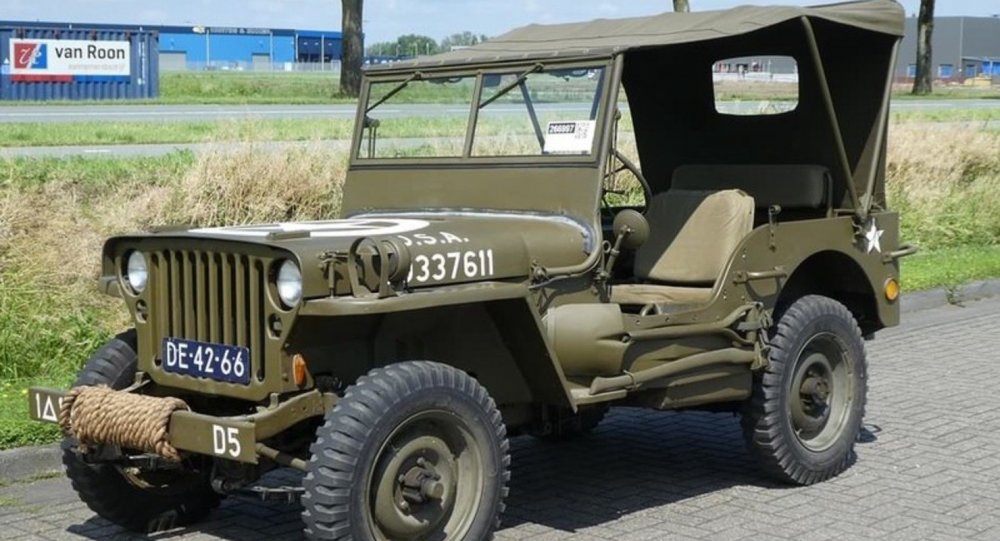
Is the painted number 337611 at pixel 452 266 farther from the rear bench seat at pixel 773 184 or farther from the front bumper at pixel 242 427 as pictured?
the rear bench seat at pixel 773 184

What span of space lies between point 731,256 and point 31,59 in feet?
108

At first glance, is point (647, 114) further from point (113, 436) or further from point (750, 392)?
point (113, 436)

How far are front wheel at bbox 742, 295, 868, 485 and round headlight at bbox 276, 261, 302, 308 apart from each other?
2448mm

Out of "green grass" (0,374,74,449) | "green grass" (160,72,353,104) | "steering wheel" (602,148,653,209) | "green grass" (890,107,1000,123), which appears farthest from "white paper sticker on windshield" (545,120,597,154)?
"green grass" (160,72,353,104)

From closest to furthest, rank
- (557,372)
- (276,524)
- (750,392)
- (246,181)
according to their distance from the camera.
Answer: (557,372) < (276,524) < (750,392) < (246,181)

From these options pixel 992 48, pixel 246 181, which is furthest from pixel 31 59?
pixel 992 48

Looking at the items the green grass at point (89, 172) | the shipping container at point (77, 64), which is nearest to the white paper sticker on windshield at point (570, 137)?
the green grass at point (89, 172)

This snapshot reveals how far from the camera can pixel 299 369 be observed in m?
5.16

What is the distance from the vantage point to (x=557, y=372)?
564 centimetres

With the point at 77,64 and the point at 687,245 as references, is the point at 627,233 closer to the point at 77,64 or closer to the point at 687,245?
the point at 687,245

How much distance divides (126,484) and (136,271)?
86 centimetres

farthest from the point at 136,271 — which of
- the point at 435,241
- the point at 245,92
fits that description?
the point at 245,92

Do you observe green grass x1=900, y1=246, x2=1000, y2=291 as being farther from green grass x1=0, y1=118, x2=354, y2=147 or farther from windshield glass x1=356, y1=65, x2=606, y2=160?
windshield glass x1=356, y1=65, x2=606, y2=160

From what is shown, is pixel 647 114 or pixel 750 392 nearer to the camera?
pixel 750 392
